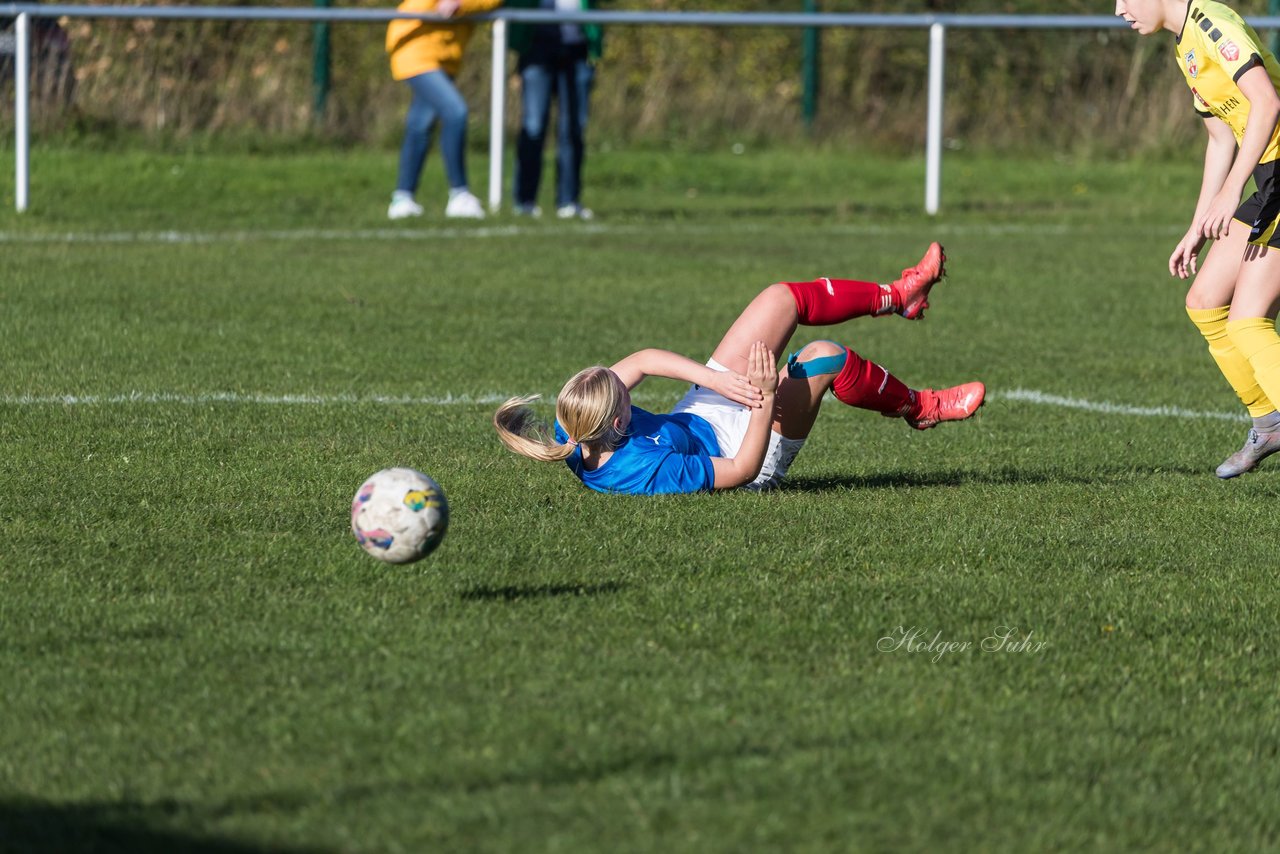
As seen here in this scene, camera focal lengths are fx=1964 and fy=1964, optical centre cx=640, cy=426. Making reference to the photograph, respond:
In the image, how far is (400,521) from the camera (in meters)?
5.18

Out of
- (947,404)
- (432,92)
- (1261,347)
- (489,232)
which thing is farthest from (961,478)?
(432,92)

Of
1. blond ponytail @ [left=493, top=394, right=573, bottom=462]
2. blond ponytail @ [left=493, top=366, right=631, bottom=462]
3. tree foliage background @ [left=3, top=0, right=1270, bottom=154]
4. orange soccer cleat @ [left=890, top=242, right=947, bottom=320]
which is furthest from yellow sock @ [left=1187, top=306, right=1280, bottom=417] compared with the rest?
tree foliage background @ [left=3, top=0, right=1270, bottom=154]

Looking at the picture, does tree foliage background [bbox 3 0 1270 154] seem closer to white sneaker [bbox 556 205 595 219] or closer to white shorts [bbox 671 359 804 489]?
white sneaker [bbox 556 205 595 219]

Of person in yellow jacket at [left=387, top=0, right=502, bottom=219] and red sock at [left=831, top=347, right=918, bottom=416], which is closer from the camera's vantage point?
red sock at [left=831, top=347, right=918, bottom=416]

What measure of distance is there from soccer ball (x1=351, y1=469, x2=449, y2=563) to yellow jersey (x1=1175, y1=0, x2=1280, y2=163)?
2861 millimetres

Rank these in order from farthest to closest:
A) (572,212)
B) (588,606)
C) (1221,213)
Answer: (572,212) < (1221,213) < (588,606)

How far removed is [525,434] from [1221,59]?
257 centimetres

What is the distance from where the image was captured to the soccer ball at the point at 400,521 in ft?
17.0

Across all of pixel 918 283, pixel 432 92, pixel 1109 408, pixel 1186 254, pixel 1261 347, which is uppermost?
pixel 432 92

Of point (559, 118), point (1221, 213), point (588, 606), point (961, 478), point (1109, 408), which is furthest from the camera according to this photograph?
point (559, 118)

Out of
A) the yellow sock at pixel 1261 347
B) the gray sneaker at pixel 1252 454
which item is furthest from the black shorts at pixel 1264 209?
the gray sneaker at pixel 1252 454

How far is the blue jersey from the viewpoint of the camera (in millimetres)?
6543

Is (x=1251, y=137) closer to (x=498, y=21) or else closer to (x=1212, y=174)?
(x=1212, y=174)

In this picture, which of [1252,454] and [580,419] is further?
[1252,454]
